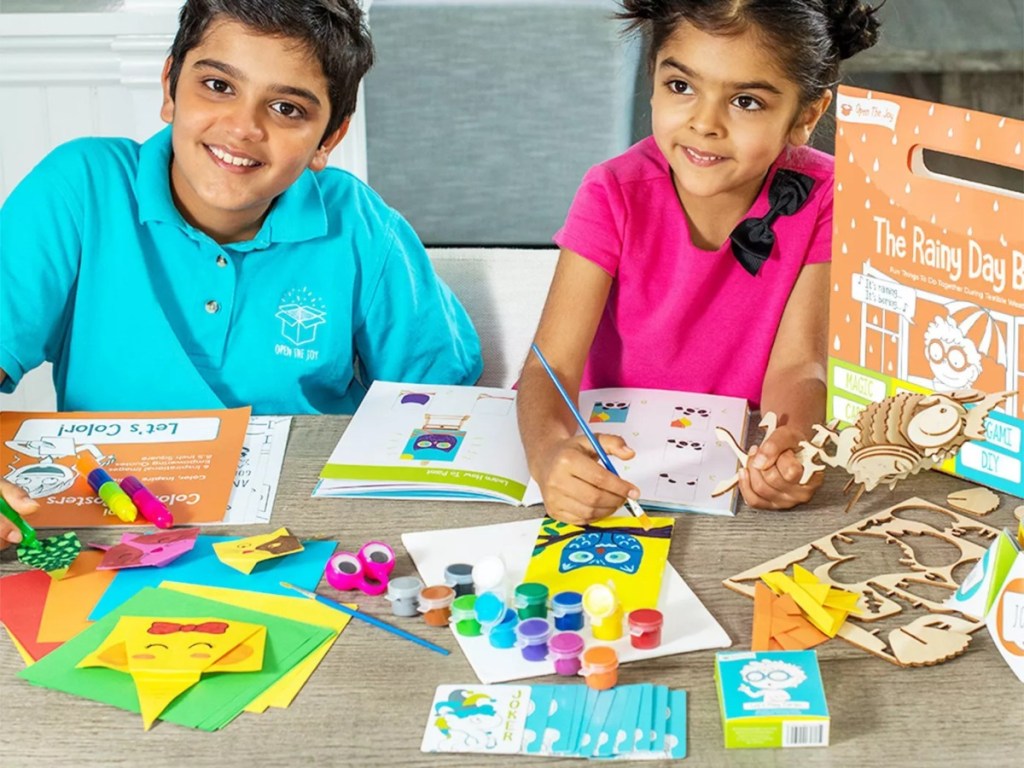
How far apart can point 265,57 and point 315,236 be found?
0.23m

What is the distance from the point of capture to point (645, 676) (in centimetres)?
87

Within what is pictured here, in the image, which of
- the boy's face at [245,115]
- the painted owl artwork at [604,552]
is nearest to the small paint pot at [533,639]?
the painted owl artwork at [604,552]

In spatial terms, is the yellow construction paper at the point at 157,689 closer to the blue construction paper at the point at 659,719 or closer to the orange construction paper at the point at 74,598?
the orange construction paper at the point at 74,598

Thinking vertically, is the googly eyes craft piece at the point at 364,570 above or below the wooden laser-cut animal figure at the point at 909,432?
below

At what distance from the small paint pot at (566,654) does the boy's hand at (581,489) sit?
0.20 metres

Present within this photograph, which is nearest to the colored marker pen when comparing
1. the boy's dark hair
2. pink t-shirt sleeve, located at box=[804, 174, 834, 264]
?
the boy's dark hair

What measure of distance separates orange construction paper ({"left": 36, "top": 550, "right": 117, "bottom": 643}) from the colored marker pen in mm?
53

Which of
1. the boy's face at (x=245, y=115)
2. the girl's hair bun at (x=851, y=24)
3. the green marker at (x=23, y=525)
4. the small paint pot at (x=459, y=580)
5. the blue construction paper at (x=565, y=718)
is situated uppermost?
the girl's hair bun at (x=851, y=24)

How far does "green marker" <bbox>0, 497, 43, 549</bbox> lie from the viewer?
1030mm

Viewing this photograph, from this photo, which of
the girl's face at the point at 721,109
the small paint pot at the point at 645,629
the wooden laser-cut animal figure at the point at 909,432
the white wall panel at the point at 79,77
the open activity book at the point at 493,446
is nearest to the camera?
the small paint pot at the point at 645,629

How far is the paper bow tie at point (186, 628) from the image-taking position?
0.90 m

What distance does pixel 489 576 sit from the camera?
38.1 inches

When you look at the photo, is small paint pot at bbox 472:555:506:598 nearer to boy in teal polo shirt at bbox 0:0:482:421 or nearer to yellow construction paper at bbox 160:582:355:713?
yellow construction paper at bbox 160:582:355:713

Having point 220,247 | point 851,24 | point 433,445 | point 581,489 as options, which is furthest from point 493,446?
point 851,24
